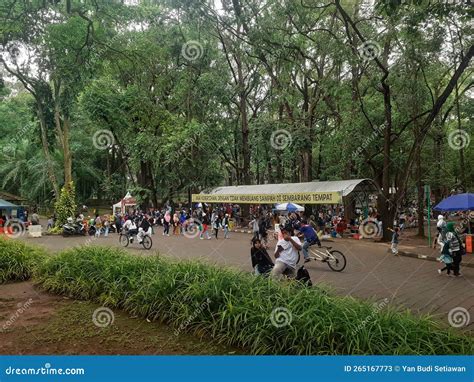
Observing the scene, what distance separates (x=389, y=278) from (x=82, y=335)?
24.7ft

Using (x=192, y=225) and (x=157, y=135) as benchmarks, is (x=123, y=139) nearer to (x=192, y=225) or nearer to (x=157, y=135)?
(x=157, y=135)

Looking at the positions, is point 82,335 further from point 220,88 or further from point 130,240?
point 220,88

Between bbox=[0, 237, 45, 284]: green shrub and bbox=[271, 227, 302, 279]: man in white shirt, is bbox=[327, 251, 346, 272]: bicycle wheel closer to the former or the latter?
bbox=[271, 227, 302, 279]: man in white shirt

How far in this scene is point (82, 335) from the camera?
19.7 ft

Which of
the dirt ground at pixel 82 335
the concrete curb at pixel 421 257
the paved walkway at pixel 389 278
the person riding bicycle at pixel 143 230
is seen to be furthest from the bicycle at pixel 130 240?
the concrete curb at pixel 421 257

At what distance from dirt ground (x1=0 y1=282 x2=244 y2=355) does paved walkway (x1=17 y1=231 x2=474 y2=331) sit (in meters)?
2.39

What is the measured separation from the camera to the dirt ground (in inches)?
217

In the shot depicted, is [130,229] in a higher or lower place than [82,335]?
higher

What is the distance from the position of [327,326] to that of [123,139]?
30.4 metres

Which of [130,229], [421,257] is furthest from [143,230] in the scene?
[421,257]

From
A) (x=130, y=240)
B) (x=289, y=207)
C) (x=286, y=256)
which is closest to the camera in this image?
(x=286, y=256)

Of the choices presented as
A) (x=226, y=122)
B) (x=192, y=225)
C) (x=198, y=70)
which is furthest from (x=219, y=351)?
(x=226, y=122)

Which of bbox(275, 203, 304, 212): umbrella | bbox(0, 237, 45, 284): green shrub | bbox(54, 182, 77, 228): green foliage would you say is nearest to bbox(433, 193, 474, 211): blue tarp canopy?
bbox(275, 203, 304, 212): umbrella

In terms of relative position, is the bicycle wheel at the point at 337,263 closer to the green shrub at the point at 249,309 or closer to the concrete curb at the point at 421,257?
the concrete curb at the point at 421,257
